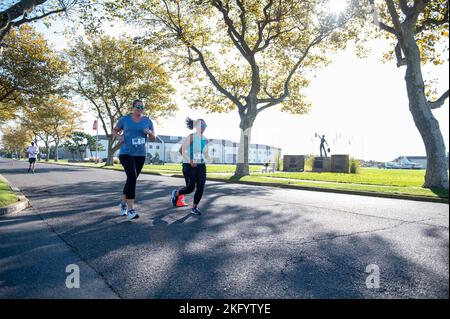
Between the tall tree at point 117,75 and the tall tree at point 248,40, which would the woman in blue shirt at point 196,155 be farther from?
the tall tree at point 117,75

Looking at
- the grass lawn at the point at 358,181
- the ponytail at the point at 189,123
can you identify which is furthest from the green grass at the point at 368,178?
the ponytail at the point at 189,123

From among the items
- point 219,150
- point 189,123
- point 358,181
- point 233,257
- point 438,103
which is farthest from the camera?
point 219,150

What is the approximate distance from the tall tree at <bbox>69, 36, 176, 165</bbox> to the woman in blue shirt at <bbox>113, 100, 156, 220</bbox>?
25.8m

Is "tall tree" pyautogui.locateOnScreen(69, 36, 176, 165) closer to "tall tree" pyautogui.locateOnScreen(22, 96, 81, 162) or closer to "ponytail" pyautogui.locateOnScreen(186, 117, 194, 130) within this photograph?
"tall tree" pyautogui.locateOnScreen(22, 96, 81, 162)

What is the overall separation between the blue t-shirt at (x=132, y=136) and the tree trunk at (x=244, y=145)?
12702 mm

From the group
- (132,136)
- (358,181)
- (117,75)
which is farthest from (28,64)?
(358,181)

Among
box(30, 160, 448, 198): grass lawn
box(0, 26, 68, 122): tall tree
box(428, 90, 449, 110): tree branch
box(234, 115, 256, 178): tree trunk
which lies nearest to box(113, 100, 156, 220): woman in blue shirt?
box(30, 160, 448, 198): grass lawn

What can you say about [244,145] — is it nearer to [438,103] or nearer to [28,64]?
[438,103]

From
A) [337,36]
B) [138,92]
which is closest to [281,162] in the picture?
[337,36]

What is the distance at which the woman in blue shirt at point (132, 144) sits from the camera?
5.38 meters

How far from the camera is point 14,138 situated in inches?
2825

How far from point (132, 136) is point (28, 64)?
2120cm

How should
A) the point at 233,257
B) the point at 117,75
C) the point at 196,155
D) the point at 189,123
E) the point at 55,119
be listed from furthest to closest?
the point at 55,119 < the point at 117,75 < the point at 189,123 < the point at 196,155 < the point at 233,257

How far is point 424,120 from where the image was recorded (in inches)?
437
